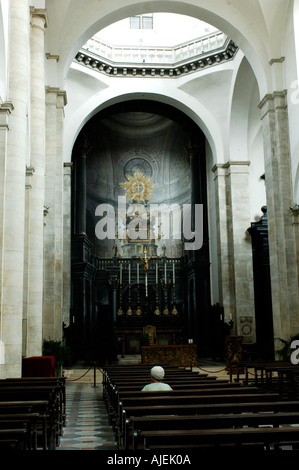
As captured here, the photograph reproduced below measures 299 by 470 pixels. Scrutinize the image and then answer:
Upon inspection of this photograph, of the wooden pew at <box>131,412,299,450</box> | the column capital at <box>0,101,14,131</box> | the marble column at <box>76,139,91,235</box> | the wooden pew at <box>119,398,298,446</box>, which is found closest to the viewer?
the wooden pew at <box>131,412,299,450</box>

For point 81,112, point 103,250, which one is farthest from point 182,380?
point 103,250

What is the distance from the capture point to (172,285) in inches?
1081

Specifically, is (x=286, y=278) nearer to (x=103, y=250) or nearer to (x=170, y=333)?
(x=170, y=333)

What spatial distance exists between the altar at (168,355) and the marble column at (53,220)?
2986 mm

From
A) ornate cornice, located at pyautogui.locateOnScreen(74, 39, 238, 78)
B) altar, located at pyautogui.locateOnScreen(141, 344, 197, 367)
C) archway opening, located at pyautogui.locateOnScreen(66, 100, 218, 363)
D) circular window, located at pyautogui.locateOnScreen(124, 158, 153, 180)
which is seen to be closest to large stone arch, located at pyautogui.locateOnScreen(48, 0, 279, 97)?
ornate cornice, located at pyautogui.locateOnScreen(74, 39, 238, 78)

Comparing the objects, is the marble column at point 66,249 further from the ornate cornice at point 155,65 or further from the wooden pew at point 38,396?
the wooden pew at point 38,396

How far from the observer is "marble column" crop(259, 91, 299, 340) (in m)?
15.2

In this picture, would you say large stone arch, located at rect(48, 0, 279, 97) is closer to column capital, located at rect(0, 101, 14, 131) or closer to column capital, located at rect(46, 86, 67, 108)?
column capital, located at rect(46, 86, 67, 108)

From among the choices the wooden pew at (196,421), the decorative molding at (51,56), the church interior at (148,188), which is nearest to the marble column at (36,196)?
the church interior at (148,188)

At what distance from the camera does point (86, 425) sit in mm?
7918

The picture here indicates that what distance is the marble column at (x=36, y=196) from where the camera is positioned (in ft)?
41.7

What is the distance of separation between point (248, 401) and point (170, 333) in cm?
1787

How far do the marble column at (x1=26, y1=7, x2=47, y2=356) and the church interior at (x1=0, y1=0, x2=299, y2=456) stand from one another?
35 millimetres

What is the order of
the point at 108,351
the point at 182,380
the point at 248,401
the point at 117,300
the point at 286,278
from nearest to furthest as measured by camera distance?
the point at 248,401 < the point at 182,380 < the point at 286,278 < the point at 108,351 < the point at 117,300
